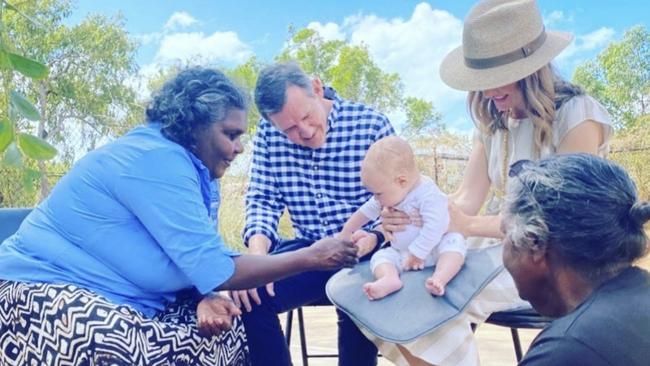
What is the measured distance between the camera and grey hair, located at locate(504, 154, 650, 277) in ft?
3.73

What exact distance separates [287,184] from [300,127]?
266mm

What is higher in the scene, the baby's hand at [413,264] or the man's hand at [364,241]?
the man's hand at [364,241]

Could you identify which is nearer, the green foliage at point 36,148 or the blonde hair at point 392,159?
the green foliage at point 36,148

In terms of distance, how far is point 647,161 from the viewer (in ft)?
22.3

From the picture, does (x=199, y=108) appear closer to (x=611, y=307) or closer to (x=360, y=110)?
(x=360, y=110)

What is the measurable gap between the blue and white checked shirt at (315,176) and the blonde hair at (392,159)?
485mm

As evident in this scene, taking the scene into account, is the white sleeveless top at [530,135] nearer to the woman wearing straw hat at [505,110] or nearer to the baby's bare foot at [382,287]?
the woman wearing straw hat at [505,110]

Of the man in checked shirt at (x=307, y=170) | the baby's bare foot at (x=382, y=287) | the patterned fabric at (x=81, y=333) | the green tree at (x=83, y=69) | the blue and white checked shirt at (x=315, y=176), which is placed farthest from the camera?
the green tree at (x=83, y=69)

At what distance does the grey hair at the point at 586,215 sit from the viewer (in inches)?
44.8

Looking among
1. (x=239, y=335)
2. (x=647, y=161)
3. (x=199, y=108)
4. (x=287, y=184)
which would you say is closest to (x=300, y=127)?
(x=287, y=184)

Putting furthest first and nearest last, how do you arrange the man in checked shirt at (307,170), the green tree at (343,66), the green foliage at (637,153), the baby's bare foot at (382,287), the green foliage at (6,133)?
1. the green tree at (343,66)
2. the green foliage at (637,153)
3. the man in checked shirt at (307,170)
4. the baby's bare foot at (382,287)
5. the green foliage at (6,133)

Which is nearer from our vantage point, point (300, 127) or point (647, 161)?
point (300, 127)

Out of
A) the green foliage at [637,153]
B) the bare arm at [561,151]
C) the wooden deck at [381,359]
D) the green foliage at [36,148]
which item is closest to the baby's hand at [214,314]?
the bare arm at [561,151]

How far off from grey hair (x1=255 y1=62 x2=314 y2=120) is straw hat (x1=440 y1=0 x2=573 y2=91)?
20.0 inches
